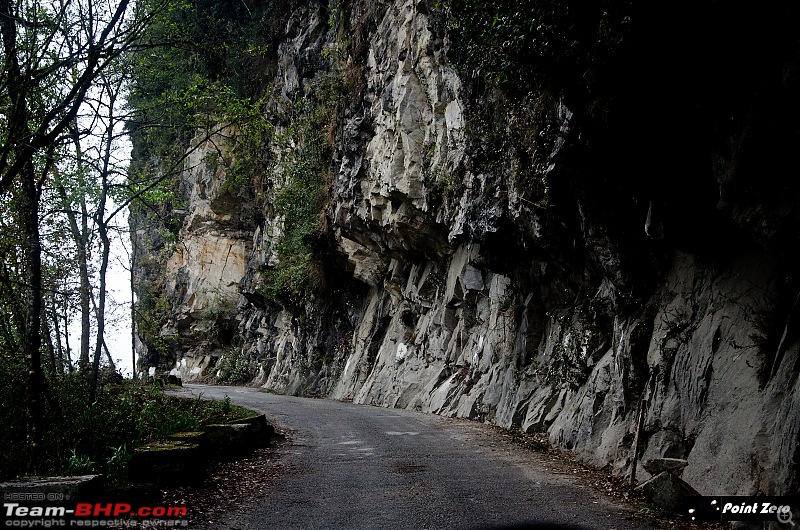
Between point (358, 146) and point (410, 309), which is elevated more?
point (358, 146)

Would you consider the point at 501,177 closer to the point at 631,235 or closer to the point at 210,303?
the point at 631,235

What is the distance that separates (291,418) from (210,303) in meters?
26.0

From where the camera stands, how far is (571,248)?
447 inches

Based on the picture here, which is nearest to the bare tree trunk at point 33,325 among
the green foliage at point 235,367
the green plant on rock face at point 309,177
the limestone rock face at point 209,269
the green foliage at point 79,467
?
the green foliage at point 79,467

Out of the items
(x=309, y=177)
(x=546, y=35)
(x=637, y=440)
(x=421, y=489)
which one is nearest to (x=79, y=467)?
(x=421, y=489)

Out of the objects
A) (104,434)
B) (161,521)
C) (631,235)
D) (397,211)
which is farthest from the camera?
(397,211)

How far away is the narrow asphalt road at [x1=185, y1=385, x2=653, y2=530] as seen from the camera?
5996 mm

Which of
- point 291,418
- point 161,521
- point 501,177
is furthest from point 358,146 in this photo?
point 161,521

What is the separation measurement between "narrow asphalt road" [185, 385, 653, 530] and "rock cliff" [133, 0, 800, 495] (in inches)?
46.2

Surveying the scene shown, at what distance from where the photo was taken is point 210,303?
38375 mm

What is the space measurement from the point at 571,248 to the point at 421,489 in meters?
6.07

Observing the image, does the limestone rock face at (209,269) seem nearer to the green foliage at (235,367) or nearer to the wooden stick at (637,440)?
the green foliage at (235,367)

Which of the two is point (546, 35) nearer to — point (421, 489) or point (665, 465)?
point (665, 465)

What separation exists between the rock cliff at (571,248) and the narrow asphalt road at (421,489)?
46.2 inches
